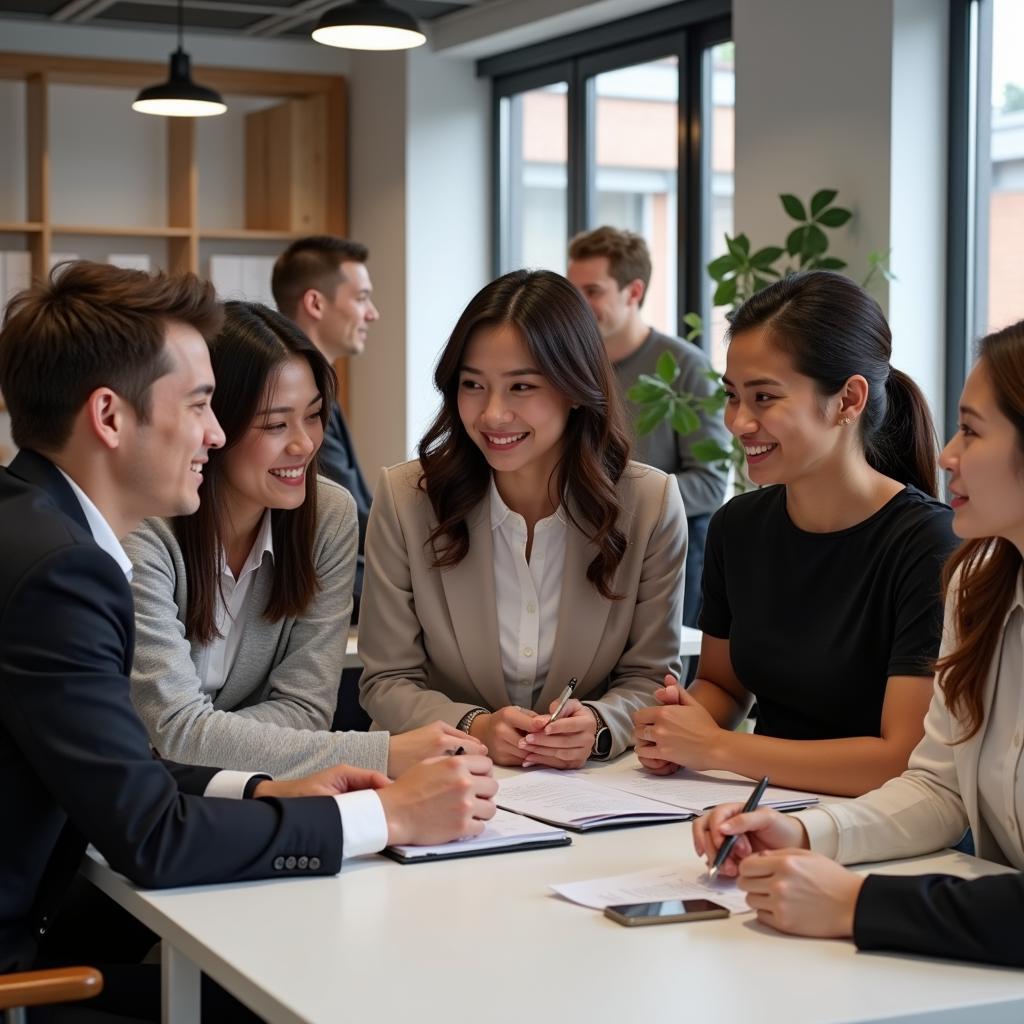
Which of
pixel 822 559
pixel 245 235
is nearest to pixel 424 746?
pixel 822 559

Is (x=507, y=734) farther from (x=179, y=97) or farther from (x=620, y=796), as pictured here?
(x=179, y=97)

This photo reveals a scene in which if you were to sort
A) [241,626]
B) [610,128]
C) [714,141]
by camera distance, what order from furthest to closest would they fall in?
[610,128] < [714,141] < [241,626]

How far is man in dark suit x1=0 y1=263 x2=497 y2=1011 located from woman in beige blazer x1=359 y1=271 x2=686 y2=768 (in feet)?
1.96

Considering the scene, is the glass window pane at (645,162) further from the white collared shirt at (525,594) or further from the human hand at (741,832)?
the human hand at (741,832)

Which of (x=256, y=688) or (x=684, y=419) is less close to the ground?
(x=684, y=419)

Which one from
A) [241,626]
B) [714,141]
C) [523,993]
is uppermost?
[714,141]

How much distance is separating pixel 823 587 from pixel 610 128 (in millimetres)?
4388

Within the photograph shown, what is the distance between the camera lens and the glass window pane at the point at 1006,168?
14.7 ft

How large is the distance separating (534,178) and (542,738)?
16.2 feet

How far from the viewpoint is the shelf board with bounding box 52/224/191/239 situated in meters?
6.68

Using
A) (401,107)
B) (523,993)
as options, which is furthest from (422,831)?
(401,107)

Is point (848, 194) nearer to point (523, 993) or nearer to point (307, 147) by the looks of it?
point (307, 147)

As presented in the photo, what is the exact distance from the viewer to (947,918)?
5.05 ft

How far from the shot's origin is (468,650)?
2590 millimetres
